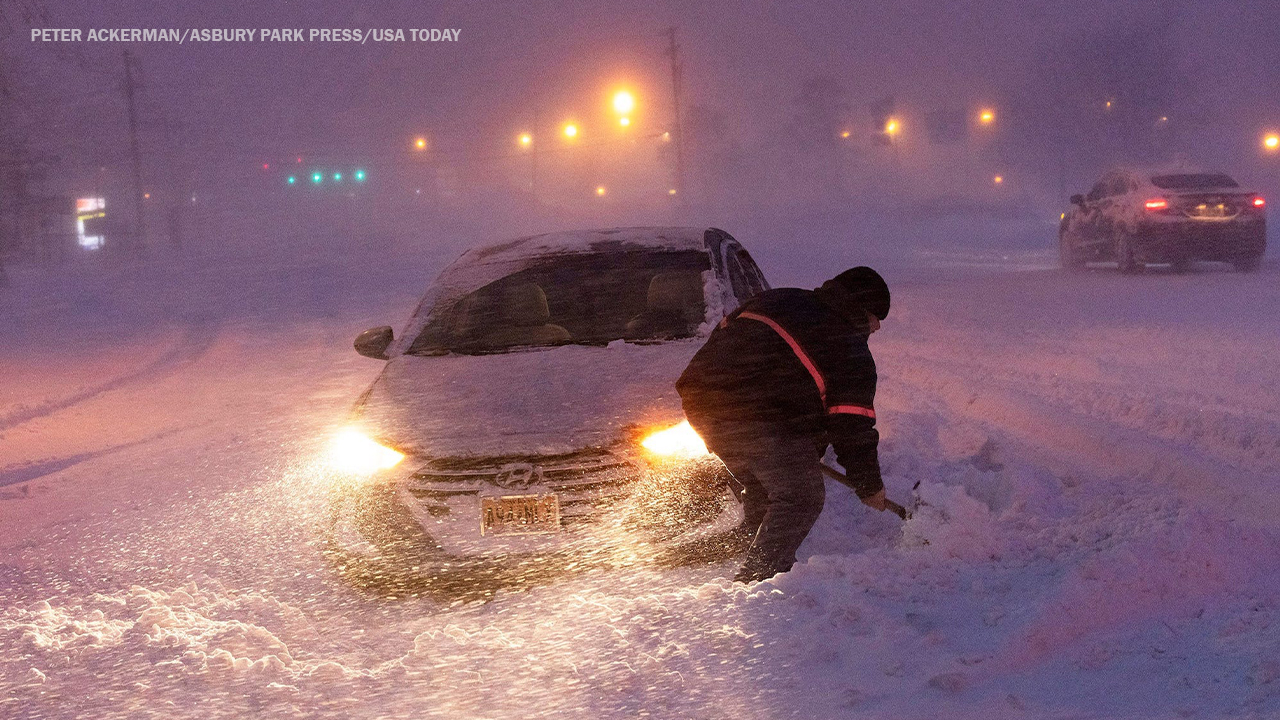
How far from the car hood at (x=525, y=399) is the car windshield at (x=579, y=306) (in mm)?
238

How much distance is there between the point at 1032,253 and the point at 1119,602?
28896mm

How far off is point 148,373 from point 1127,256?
14571 mm

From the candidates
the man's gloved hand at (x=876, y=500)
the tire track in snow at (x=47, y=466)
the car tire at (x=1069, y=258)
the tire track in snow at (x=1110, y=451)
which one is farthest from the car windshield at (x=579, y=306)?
the car tire at (x=1069, y=258)

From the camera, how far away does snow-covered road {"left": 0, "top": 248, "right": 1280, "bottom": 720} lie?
3.37 m

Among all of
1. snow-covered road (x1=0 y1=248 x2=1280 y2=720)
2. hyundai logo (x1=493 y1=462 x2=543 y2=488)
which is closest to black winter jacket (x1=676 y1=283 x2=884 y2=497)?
snow-covered road (x1=0 y1=248 x2=1280 y2=720)

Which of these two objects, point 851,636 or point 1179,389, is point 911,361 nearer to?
point 1179,389

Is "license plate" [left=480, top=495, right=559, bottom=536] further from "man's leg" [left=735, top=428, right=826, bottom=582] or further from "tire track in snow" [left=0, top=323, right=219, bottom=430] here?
"tire track in snow" [left=0, top=323, right=219, bottom=430]

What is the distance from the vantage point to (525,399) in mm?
4871

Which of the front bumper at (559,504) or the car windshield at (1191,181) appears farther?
the car windshield at (1191,181)

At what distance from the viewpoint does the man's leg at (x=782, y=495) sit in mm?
4270

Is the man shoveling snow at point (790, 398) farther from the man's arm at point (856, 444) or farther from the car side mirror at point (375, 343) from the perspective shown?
the car side mirror at point (375, 343)

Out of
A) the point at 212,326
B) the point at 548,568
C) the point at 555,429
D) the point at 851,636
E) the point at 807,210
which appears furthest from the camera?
the point at 807,210

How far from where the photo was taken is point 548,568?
14.0 ft

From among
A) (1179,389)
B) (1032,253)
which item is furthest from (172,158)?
(1179,389)
